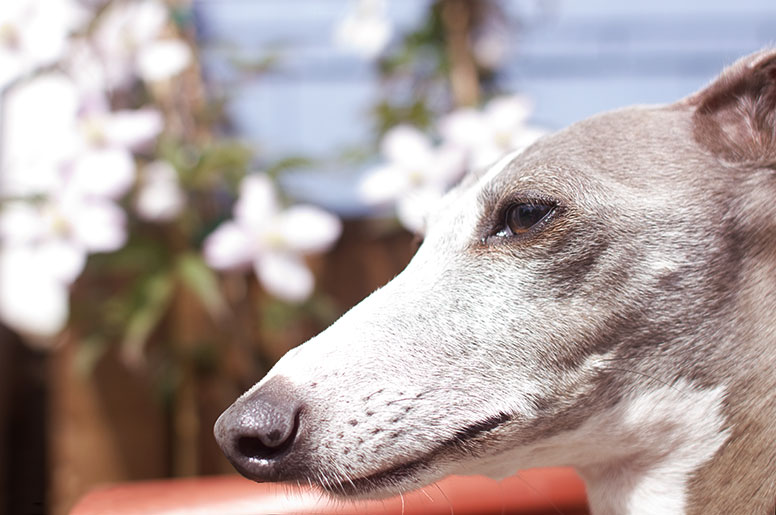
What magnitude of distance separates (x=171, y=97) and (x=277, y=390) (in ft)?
3.23

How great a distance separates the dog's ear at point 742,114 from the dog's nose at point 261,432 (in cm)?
46

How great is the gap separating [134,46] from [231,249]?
0.41 m

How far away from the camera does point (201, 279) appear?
1.19 m

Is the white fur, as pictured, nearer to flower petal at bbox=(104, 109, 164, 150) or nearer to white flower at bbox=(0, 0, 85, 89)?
flower petal at bbox=(104, 109, 164, 150)

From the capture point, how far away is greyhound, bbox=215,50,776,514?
0.58m

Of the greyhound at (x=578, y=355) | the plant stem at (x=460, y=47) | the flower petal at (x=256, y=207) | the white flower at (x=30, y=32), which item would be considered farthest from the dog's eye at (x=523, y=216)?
the plant stem at (x=460, y=47)

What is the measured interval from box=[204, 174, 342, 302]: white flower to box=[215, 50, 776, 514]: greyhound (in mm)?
501

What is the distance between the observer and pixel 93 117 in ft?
3.69

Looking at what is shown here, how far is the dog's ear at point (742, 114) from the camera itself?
0.67 meters

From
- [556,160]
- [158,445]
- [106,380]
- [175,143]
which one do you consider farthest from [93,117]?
[556,160]

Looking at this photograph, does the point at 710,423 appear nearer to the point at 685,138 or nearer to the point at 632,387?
the point at 632,387

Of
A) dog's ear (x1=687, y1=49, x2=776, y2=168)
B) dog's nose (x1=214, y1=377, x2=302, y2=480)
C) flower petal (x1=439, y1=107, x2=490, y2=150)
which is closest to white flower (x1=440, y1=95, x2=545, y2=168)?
flower petal (x1=439, y1=107, x2=490, y2=150)

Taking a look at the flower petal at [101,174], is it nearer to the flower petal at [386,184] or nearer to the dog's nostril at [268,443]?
the flower petal at [386,184]

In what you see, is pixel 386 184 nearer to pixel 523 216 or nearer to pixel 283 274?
pixel 283 274
